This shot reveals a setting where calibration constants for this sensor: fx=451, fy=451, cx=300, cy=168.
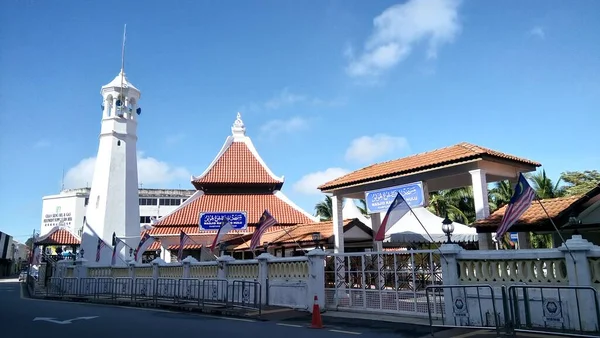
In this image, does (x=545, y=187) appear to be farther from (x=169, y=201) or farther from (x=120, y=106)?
(x=169, y=201)

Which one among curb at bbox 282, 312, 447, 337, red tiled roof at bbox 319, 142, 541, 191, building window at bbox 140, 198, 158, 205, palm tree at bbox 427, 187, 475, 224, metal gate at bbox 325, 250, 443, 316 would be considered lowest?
curb at bbox 282, 312, 447, 337

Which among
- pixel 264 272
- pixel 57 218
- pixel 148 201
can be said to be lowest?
pixel 264 272

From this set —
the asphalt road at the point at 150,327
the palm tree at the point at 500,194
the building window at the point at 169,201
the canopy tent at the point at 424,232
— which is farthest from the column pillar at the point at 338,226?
the building window at the point at 169,201

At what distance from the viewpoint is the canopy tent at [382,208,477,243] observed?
1738cm

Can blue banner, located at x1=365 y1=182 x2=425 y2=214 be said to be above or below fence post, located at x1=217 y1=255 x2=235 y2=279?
above

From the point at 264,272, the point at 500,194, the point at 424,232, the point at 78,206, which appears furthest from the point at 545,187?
the point at 78,206

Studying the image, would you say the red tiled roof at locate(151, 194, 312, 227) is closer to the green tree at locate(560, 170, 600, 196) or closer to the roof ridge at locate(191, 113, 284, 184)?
the roof ridge at locate(191, 113, 284, 184)

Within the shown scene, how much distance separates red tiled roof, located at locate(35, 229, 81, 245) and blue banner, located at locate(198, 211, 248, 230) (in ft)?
47.1

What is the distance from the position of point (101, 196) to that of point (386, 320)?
2170 cm

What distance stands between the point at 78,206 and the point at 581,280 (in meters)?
84.0

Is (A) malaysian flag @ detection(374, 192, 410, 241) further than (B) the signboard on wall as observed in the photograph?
No

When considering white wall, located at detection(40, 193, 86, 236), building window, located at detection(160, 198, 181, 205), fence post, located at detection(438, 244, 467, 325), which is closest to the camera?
fence post, located at detection(438, 244, 467, 325)

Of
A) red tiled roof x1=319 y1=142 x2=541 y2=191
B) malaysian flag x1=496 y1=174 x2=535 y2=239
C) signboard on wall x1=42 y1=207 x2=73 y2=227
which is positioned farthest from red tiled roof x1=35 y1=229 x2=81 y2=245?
signboard on wall x1=42 y1=207 x2=73 y2=227

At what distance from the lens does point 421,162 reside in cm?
1567
